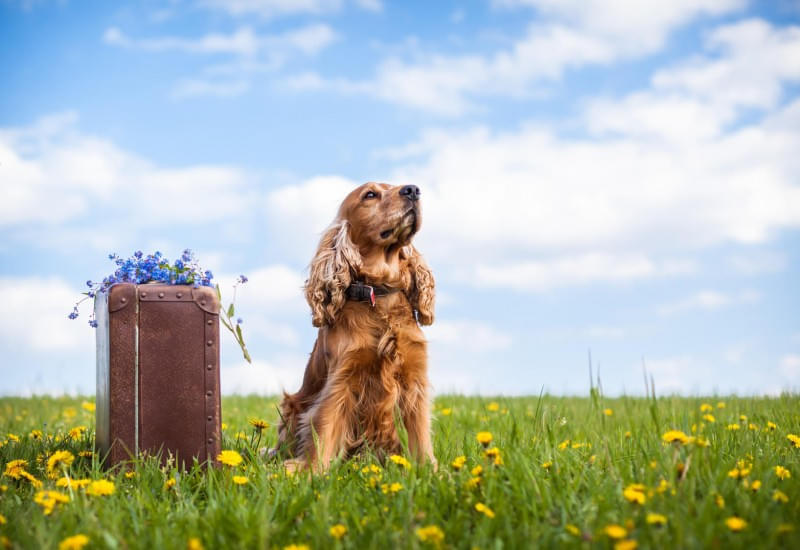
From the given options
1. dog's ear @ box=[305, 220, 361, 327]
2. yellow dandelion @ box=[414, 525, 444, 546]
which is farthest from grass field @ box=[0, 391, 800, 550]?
dog's ear @ box=[305, 220, 361, 327]

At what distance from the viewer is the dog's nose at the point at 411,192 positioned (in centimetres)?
432

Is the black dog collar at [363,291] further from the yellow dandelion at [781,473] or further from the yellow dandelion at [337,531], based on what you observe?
the yellow dandelion at [781,473]

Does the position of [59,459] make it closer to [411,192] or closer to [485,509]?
[485,509]

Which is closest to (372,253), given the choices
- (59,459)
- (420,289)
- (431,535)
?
(420,289)

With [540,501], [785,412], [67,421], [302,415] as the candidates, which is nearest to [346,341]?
[302,415]

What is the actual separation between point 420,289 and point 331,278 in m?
0.63

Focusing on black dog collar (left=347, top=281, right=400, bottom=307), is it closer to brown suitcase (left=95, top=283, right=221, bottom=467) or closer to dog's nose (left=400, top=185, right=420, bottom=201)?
dog's nose (left=400, top=185, right=420, bottom=201)

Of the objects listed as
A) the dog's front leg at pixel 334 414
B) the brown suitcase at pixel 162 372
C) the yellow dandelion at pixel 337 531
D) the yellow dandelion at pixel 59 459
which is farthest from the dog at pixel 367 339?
the yellow dandelion at pixel 337 531

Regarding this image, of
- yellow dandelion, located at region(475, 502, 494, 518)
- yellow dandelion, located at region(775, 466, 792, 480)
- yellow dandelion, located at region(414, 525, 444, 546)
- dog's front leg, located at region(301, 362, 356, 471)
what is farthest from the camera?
dog's front leg, located at region(301, 362, 356, 471)

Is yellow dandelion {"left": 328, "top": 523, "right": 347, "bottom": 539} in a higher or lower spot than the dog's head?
lower

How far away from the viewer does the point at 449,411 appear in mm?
6234

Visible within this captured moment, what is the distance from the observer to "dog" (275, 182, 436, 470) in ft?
14.1

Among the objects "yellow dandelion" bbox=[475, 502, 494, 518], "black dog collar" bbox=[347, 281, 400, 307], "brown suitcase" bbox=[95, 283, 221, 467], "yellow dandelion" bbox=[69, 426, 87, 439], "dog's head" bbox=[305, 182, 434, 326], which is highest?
"dog's head" bbox=[305, 182, 434, 326]

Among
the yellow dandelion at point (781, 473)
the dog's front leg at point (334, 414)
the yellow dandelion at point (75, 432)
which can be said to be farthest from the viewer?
the yellow dandelion at point (75, 432)
